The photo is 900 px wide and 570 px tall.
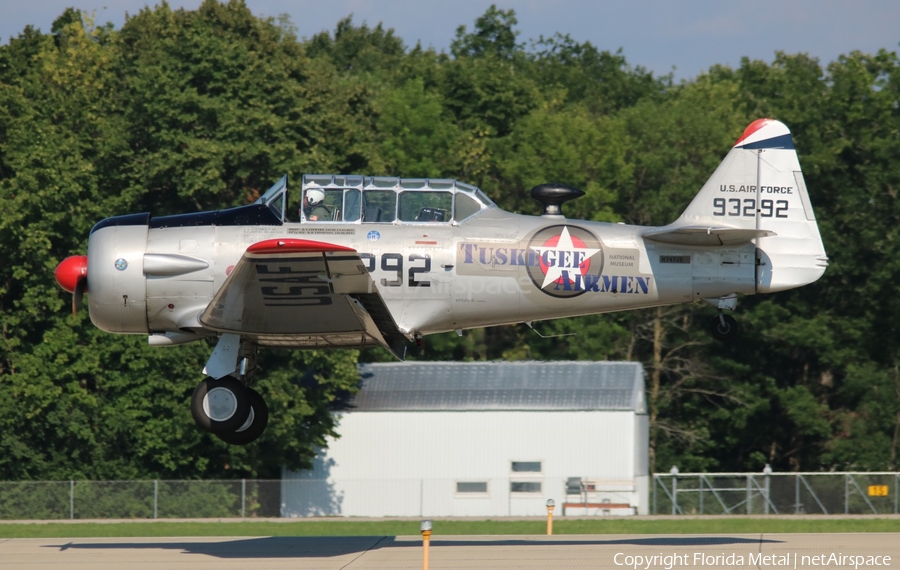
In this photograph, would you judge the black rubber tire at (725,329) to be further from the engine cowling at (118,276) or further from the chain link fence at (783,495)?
the chain link fence at (783,495)

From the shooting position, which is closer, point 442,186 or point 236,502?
point 442,186

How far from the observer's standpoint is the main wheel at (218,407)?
1541 centimetres

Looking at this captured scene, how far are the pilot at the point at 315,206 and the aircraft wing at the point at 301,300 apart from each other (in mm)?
1478

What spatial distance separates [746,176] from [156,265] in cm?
804

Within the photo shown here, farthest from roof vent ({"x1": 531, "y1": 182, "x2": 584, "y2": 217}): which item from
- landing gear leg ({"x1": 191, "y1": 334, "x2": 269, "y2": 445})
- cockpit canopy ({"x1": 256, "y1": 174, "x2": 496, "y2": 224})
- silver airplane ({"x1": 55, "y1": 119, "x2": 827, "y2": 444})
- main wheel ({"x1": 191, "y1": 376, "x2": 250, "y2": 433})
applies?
main wheel ({"x1": 191, "y1": 376, "x2": 250, "y2": 433})

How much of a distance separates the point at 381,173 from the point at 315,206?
23617mm

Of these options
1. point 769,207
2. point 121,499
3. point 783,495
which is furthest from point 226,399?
point 783,495

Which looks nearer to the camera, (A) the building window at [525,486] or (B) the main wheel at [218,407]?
(B) the main wheel at [218,407]

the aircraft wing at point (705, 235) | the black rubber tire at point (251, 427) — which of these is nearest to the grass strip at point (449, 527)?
the black rubber tire at point (251, 427)

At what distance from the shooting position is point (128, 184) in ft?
112

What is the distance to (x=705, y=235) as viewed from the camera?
15.8 meters

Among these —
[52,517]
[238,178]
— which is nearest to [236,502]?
[52,517]

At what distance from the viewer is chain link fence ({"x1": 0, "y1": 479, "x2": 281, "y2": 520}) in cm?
2912

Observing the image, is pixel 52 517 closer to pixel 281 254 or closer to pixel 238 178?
pixel 238 178
